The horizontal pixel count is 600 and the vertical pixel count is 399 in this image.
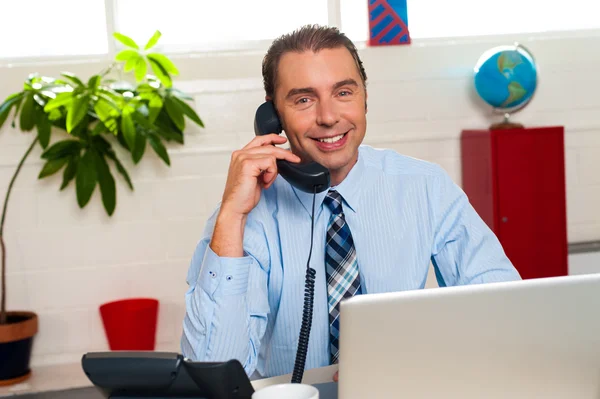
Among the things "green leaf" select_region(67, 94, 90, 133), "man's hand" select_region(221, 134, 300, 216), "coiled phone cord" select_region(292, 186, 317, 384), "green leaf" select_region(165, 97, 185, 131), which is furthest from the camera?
"green leaf" select_region(165, 97, 185, 131)

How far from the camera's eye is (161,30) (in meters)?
3.59

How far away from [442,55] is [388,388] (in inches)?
115

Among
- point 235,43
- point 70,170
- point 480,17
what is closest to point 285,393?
point 70,170

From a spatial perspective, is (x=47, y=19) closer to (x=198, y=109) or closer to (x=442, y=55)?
(x=198, y=109)

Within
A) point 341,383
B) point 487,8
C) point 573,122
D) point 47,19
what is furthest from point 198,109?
point 341,383

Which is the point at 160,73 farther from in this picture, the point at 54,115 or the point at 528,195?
the point at 528,195

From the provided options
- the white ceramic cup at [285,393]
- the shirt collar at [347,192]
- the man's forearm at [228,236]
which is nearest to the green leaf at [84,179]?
the shirt collar at [347,192]

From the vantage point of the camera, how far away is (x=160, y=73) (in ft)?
10.8

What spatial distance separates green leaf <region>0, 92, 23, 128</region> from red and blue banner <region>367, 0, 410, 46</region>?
1.53m

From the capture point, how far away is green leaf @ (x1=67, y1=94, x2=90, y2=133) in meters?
3.12

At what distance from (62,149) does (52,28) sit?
0.59 meters

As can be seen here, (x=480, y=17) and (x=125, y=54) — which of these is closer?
(x=125, y=54)

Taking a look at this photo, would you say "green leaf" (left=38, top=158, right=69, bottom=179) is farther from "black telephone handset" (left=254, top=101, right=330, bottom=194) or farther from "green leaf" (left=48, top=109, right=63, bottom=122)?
"black telephone handset" (left=254, top=101, right=330, bottom=194)

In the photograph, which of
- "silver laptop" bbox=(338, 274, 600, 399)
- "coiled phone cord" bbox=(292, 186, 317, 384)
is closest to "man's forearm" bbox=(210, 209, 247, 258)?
"coiled phone cord" bbox=(292, 186, 317, 384)
